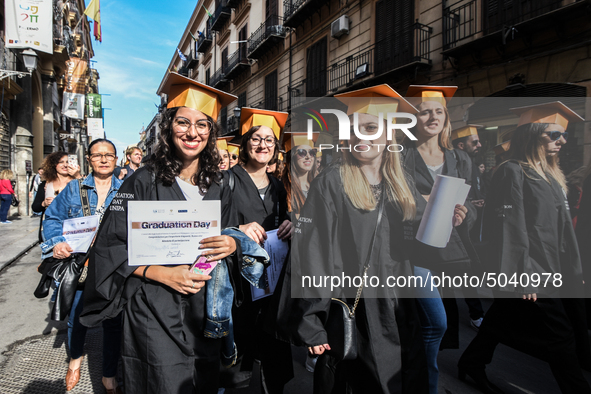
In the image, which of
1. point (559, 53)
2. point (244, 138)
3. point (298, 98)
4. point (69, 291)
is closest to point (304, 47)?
point (298, 98)

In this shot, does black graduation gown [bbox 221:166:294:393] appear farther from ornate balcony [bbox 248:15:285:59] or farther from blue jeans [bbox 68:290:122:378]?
ornate balcony [bbox 248:15:285:59]

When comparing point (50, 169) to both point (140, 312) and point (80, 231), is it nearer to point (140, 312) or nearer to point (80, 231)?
point (80, 231)

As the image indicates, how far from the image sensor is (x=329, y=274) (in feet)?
6.27

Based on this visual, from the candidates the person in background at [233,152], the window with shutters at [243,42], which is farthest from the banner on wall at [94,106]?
the person in background at [233,152]

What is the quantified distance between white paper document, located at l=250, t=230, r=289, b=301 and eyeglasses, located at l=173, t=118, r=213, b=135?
2.53 feet

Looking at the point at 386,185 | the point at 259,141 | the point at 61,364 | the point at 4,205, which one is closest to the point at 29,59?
the point at 4,205

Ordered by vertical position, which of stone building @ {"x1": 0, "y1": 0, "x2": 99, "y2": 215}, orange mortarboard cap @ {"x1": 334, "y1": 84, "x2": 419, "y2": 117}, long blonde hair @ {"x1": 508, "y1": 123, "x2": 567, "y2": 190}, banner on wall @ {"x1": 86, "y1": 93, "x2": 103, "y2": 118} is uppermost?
banner on wall @ {"x1": 86, "y1": 93, "x2": 103, "y2": 118}

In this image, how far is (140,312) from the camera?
176 cm

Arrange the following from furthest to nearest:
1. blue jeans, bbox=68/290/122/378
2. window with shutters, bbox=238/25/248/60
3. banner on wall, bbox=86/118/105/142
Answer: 1. banner on wall, bbox=86/118/105/142
2. window with shutters, bbox=238/25/248/60
3. blue jeans, bbox=68/290/122/378

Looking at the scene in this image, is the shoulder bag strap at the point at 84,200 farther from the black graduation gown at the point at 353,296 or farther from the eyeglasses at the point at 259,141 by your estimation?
the black graduation gown at the point at 353,296

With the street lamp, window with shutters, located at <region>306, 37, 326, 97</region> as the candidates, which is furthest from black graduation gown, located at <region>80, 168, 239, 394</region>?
the street lamp

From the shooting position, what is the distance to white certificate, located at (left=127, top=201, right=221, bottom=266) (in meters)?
1.70

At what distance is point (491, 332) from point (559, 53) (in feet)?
22.2

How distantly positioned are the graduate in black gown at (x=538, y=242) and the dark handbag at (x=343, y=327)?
1034 mm
